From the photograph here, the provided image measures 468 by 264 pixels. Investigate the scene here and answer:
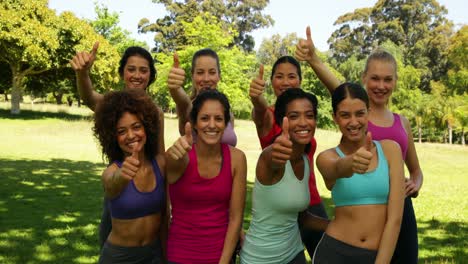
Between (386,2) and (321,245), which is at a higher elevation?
(386,2)

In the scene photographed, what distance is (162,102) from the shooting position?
5009cm

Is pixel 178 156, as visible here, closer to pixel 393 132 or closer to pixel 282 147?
pixel 282 147

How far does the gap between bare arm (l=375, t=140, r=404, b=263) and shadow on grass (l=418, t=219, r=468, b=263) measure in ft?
11.8

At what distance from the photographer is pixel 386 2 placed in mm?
58938

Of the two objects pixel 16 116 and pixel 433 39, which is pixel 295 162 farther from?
pixel 433 39

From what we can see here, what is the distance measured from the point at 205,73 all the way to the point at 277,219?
1738mm

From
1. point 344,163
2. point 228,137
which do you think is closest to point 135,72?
point 228,137

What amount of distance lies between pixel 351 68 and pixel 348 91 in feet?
149

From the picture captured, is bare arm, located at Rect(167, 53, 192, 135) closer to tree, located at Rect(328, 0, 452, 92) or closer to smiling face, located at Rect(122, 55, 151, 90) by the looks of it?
smiling face, located at Rect(122, 55, 151, 90)

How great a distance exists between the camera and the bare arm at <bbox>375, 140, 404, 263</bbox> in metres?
2.82

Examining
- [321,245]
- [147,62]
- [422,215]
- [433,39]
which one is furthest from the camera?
[433,39]

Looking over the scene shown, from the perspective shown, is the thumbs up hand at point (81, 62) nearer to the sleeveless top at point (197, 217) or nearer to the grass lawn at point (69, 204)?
the sleeveless top at point (197, 217)

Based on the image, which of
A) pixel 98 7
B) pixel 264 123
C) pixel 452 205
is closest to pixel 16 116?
pixel 98 7

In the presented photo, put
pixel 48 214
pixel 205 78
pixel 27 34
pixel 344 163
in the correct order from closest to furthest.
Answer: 1. pixel 344 163
2. pixel 205 78
3. pixel 48 214
4. pixel 27 34
